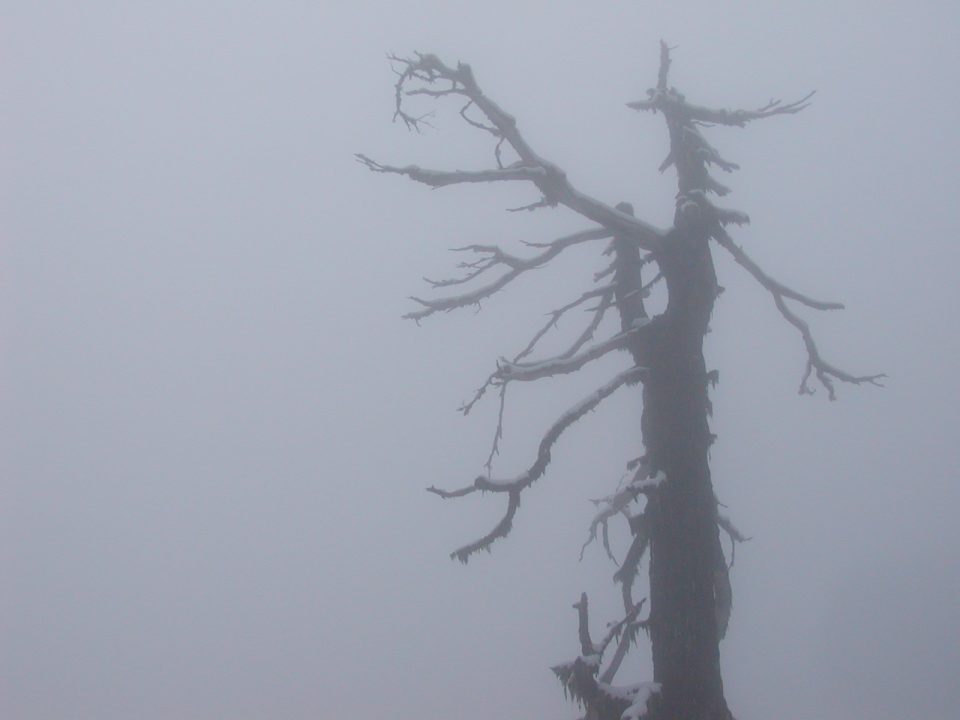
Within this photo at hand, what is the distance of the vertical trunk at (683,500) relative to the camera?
209 inches

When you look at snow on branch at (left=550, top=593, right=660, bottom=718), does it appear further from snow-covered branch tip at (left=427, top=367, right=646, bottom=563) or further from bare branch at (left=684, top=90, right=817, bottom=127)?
bare branch at (left=684, top=90, right=817, bottom=127)

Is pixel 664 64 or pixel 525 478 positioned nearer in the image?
pixel 525 478

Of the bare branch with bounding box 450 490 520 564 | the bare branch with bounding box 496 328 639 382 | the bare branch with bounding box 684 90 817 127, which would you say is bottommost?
the bare branch with bounding box 450 490 520 564

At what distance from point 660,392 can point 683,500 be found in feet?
2.49

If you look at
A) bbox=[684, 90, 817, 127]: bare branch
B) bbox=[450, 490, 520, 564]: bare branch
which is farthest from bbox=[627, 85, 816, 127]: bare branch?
bbox=[450, 490, 520, 564]: bare branch

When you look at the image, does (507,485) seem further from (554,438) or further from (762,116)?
(762,116)

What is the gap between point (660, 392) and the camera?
5.92 metres

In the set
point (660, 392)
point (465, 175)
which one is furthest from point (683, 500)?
point (465, 175)

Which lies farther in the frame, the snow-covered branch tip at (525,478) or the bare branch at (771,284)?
the bare branch at (771,284)

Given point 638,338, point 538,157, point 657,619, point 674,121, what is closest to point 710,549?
point 657,619

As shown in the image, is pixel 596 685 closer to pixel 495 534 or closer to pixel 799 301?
pixel 495 534

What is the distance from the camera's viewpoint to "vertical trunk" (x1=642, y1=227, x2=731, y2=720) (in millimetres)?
5297

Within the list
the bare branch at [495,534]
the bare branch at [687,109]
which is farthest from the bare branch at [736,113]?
the bare branch at [495,534]

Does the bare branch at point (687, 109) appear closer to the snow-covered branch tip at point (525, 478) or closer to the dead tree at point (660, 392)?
the dead tree at point (660, 392)
